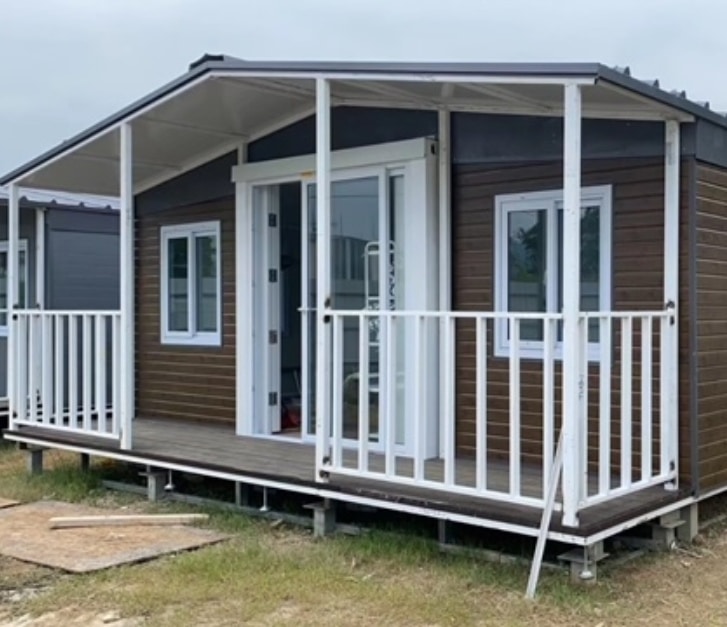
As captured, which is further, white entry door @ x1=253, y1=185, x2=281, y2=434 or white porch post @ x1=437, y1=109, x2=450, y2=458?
white entry door @ x1=253, y1=185, x2=281, y2=434

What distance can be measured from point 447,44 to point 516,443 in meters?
13.6

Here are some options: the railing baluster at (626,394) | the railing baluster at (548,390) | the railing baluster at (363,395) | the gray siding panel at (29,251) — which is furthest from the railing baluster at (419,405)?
the gray siding panel at (29,251)

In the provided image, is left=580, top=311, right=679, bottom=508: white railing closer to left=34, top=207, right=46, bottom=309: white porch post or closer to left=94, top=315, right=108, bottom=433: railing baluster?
left=94, top=315, right=108, bottom=433: railing baluster

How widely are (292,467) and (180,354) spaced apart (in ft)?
8.02

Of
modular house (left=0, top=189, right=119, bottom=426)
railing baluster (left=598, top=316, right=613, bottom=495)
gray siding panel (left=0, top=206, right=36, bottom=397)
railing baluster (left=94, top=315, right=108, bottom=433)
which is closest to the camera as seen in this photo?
railing baluster (left=598, top=316, right=613, bottom=495)

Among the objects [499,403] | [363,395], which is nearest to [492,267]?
[499,403]

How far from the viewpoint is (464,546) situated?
16.1ft

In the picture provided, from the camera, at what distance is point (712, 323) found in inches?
206

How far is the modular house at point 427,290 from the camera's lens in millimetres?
4648

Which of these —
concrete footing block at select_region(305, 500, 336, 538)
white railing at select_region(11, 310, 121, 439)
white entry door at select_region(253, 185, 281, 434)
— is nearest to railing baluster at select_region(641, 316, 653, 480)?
concrete footing block at select_region(305, 500, 336, 538)

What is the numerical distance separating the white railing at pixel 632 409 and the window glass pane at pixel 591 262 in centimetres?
9

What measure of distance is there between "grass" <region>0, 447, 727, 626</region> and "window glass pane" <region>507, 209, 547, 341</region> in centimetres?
149

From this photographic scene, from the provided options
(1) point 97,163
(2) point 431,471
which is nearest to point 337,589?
(2) point 431,471

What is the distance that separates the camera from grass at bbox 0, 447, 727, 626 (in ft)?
13.4
